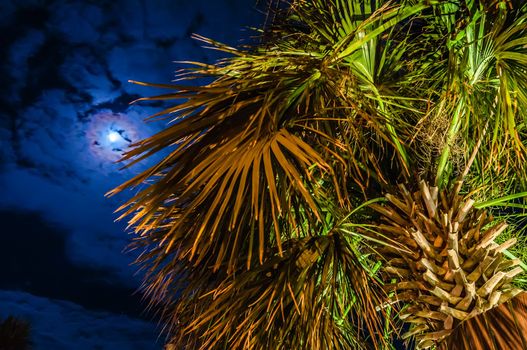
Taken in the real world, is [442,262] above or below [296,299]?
above

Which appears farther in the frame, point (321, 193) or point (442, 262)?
point (321, 193)

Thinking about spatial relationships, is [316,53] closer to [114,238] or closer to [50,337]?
[114,238]

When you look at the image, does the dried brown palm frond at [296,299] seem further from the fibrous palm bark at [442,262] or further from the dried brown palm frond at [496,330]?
the dried brown palm frond at [496,330]

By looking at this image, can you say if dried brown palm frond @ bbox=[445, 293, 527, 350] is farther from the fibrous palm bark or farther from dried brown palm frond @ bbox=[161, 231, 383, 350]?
dried brown palm frond @ bbox=[161, 231, 383, 350]

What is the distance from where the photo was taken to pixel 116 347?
197 feet

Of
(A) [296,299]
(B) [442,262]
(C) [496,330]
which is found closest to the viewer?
(C) [496,330]

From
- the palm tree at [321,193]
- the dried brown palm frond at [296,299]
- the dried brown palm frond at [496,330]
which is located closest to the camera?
the dried brown palm frond at [496,330]

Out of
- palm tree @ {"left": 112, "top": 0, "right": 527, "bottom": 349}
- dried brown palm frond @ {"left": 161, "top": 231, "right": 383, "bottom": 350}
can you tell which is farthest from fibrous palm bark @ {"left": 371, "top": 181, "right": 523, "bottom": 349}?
dried brown palm frond @ {"left": 161, "top": 231, "right": 383, "bottom": 350}

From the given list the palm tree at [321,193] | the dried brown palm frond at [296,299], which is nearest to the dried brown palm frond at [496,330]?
the palm tree at [321,193]

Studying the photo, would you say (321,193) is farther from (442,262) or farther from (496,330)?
(496,330)

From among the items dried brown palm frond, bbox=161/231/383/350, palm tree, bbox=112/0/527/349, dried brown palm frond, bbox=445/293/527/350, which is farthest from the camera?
dried brown palm frond, bbox=161/231/383/350

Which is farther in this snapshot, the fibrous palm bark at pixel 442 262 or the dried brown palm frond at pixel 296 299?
the dried brown palm frond at pixel 296 299

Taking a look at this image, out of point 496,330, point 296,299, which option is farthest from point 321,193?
point 496,330

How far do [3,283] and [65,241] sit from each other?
1021 centimetres
